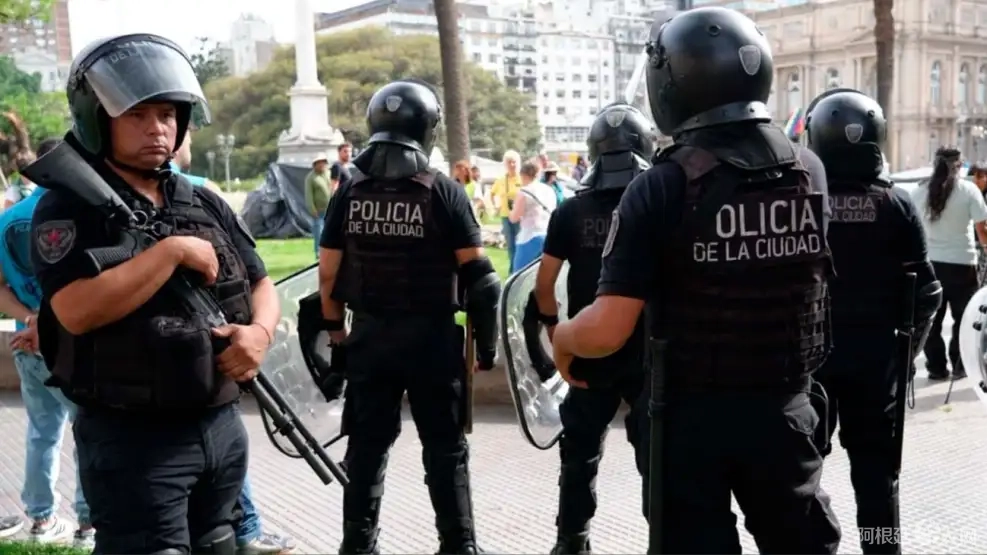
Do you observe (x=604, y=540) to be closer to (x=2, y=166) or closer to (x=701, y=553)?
(x=701, y=553)

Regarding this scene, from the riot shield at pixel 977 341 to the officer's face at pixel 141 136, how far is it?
3.90 m

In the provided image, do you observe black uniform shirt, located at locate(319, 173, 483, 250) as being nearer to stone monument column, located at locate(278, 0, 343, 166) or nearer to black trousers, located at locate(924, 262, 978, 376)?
black trousers, located at locate(924, 262, 978, 376)

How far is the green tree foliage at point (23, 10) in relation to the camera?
1516 cm

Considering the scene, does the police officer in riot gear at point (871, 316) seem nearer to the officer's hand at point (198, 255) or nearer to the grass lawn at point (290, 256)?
the officer's hand at point (198, 255)

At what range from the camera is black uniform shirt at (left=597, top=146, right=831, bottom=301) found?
2.42m

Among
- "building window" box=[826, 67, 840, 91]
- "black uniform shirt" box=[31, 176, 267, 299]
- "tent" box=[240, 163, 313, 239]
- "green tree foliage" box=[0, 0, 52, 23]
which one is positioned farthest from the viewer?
"building window" box=[826, 67, 840, 91]

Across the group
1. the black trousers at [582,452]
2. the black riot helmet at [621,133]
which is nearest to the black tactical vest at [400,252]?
the black trousers at [582,452]

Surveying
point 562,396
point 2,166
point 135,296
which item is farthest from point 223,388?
point 2,166

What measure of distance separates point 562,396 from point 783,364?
2.16 m

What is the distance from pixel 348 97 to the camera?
65812mm

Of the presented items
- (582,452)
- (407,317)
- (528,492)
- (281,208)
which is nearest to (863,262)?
(582,452)

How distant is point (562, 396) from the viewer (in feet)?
15.1

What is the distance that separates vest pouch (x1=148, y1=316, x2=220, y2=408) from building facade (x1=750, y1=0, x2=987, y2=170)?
73852mm

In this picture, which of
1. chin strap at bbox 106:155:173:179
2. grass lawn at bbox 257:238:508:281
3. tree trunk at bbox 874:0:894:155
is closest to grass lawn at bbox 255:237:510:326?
grass lawn at bbox 257:238:508:281
